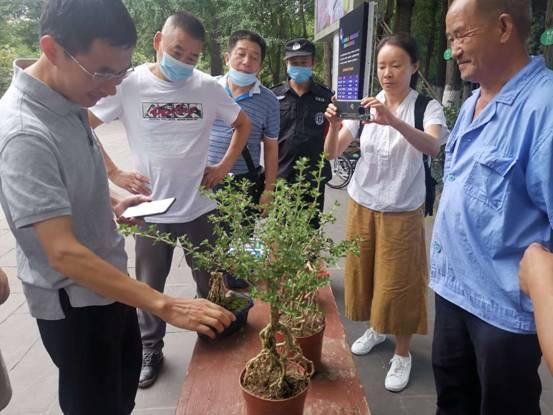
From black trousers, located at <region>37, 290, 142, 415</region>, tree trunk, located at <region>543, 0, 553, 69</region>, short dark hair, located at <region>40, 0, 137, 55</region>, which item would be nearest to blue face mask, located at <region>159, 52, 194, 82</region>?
short dark hair, located at <region>40, 0, 137, 55</region>

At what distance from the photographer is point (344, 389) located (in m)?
1.37

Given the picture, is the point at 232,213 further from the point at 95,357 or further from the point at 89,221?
the point at 95,357

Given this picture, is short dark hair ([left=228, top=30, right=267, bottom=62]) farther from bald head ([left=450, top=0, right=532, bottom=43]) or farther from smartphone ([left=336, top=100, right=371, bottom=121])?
bald head ([left=450, top=0, right=532, bottom=43])

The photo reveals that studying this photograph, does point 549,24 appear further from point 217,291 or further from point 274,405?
point 274,405

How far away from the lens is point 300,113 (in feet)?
10.8

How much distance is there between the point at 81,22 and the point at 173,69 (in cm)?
94

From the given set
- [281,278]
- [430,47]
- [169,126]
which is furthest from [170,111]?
[430,47]

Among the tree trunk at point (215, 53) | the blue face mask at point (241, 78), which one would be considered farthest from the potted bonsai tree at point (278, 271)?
the tree trunk at point (215, 53)

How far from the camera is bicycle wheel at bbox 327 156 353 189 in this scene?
7.25 m

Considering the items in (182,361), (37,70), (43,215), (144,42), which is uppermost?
(144,42)

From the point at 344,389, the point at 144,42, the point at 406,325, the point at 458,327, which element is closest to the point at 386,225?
the point at 406,325

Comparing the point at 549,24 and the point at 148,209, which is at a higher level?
the point at 549,24

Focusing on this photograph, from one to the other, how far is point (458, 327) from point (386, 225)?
0.72 metres

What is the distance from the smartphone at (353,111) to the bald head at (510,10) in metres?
0.86
